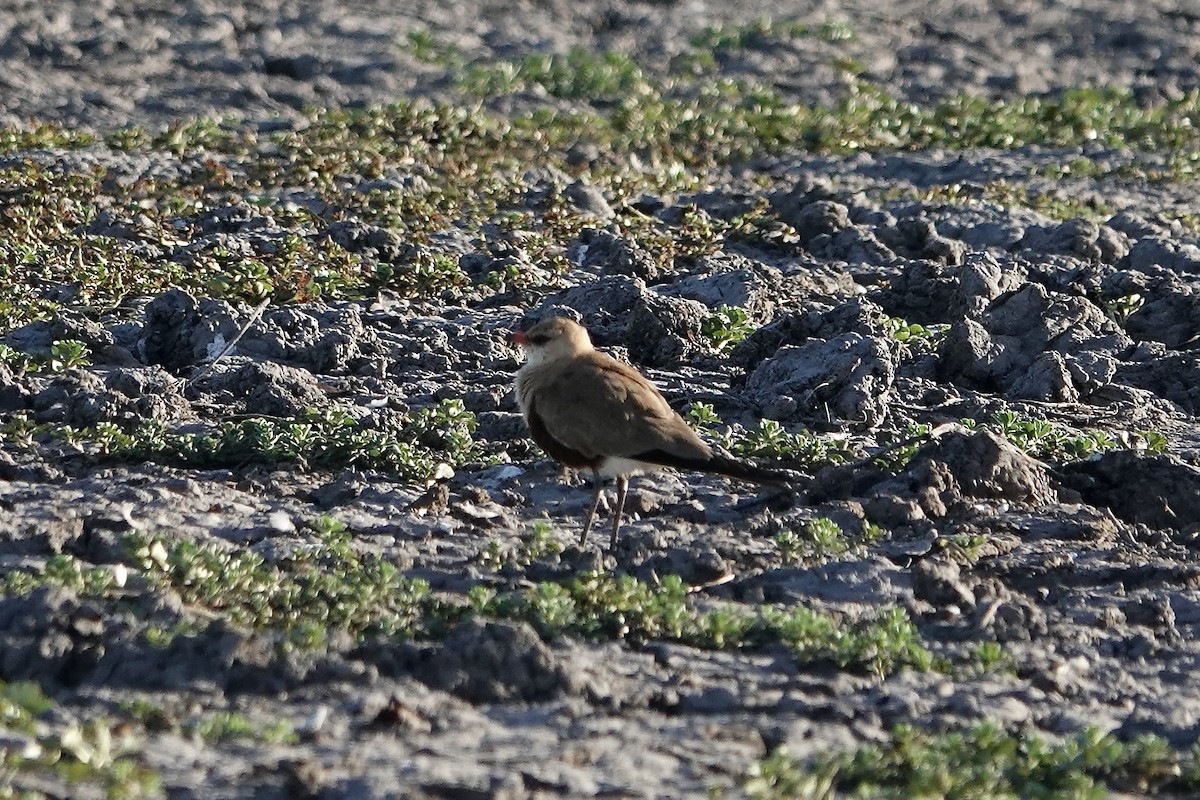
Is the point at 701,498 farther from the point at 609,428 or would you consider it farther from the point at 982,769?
the point at 982,769

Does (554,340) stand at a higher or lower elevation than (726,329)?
higher

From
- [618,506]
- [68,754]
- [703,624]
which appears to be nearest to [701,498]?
[618,506]

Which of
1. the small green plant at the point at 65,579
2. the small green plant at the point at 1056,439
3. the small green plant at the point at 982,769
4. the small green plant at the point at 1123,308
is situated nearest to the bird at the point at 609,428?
Result: the small green plant at the point at 1056,439

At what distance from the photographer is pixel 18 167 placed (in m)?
11.8

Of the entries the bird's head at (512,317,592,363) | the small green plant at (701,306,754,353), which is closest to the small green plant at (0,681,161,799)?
the bird's head at (512,317,592,363)

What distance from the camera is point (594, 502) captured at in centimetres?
742

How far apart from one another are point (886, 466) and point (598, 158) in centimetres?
634

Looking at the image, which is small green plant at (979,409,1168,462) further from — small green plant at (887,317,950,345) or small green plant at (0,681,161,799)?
small green plant at (0,681,161,799)

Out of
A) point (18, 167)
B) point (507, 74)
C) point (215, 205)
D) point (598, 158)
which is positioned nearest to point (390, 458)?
point (215, 205)

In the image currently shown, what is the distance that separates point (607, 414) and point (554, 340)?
0.81 metres

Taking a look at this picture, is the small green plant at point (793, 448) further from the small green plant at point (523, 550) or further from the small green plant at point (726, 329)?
the small green plant at point (726, 329)

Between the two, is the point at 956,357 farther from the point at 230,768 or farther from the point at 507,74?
the point at 507,74

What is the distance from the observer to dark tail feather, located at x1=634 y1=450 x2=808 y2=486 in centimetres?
705

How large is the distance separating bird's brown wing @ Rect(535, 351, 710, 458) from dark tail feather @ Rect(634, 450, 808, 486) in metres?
0.02
